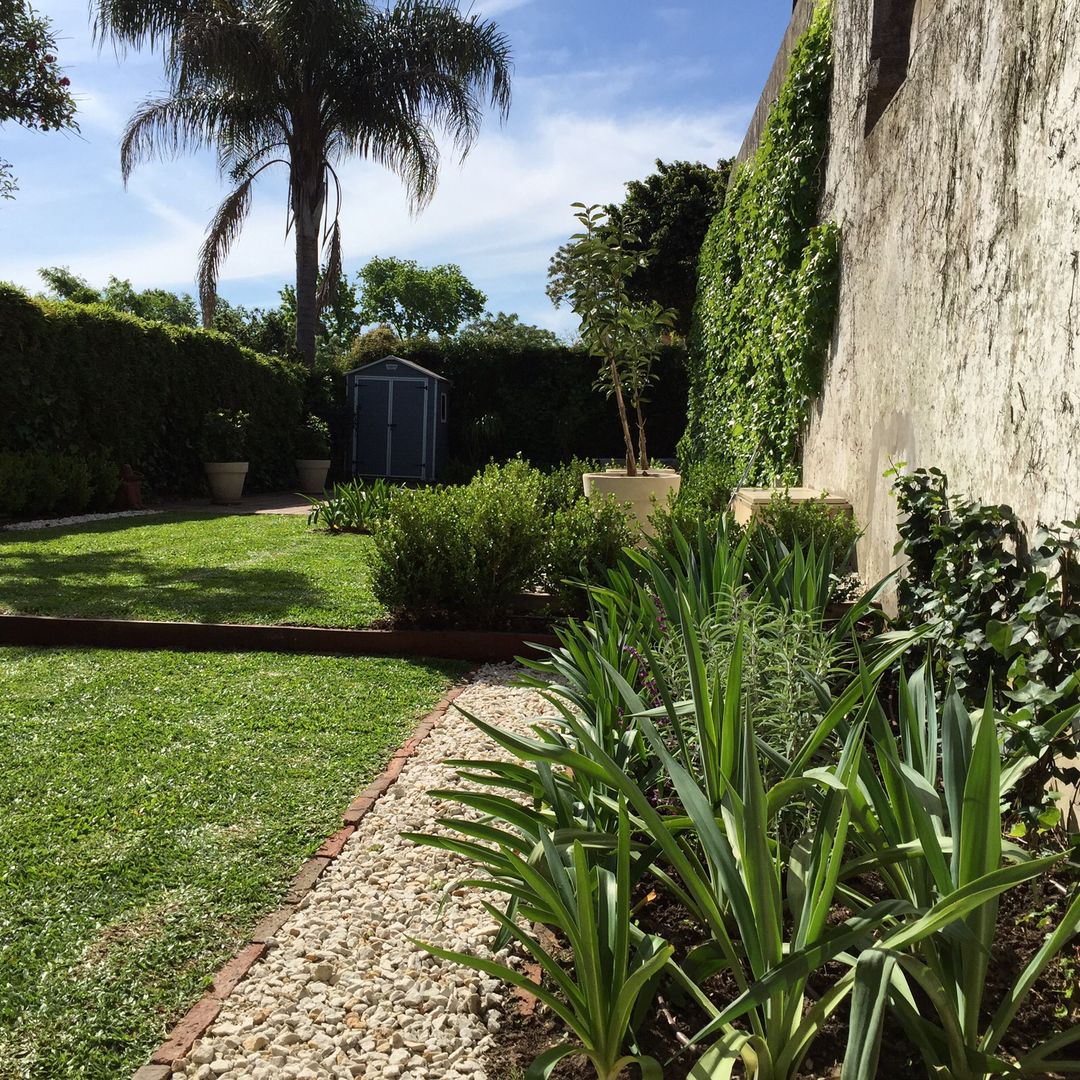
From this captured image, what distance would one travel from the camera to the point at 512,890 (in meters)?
1.56

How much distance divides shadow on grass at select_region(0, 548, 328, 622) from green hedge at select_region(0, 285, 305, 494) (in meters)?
3.90

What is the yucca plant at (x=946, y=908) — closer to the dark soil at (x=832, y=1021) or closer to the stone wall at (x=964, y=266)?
the dark soil at (x=832, y=1021)

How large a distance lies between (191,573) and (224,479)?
697 centimetres

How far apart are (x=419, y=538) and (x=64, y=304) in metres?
8.45

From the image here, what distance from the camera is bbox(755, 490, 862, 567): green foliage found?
15.4ft

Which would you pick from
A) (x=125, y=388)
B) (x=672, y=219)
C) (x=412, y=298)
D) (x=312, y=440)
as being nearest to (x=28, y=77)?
(x=125, y=388)

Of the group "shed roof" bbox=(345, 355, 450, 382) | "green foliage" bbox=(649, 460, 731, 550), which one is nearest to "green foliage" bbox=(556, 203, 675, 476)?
"green foliage" bbox=(649, 460, 731, 550)

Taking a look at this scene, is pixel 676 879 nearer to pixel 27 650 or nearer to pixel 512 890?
pixel 512 890

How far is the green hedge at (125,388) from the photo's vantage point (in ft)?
34.0

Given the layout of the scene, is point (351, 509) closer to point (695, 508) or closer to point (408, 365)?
point (695, 508)

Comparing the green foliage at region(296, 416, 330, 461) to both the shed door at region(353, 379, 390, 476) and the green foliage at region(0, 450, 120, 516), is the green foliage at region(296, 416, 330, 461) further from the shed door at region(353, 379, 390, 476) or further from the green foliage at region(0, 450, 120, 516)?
the green foliage at region(0, 450, 120, 516)

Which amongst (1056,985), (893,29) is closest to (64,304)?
(893,29)

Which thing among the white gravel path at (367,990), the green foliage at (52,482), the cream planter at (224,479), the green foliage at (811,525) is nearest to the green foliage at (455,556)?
the green foliage at (811,525)

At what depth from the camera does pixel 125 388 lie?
12.0 meters
